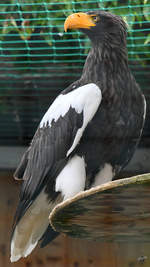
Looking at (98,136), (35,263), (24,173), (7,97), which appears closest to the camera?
(98,136)

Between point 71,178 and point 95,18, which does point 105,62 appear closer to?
point 95,18

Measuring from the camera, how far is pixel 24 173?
2377 millimetres

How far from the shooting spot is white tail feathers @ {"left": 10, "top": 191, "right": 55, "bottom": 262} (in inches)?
93.2

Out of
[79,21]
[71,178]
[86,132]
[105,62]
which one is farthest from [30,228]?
[79,21]

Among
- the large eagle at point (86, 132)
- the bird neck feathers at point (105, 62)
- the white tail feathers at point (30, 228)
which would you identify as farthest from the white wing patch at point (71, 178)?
the bird neck feathers at point (105, 62)

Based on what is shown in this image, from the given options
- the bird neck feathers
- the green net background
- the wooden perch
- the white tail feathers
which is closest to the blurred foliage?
the green net background

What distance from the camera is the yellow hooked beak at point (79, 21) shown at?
2.18m

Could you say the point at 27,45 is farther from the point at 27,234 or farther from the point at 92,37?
the point at 27,234

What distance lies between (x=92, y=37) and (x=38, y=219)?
0.77 m

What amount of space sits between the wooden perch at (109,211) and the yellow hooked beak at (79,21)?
80 cm

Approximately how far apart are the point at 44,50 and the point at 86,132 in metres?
0.51

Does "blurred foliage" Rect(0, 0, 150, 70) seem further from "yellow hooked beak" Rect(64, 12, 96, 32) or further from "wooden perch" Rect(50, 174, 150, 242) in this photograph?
"wooden perch" Rect(50, 174, 150, 242)

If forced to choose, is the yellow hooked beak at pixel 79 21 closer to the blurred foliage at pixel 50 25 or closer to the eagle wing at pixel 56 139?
the blurred foliage at pixel 50 25

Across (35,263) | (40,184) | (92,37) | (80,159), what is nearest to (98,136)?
(80,159)
